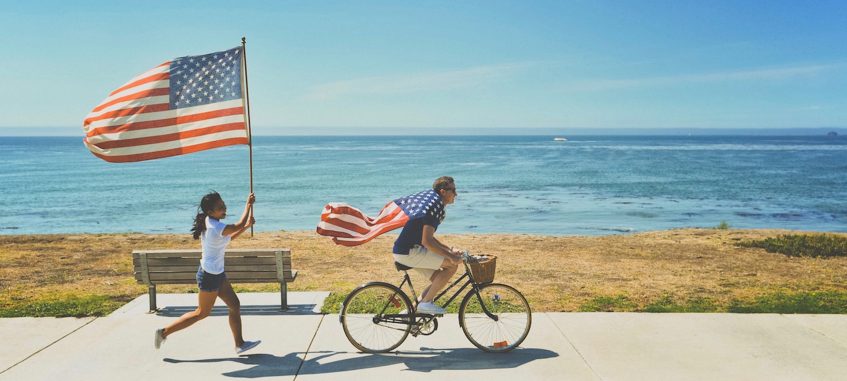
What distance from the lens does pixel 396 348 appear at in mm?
6410

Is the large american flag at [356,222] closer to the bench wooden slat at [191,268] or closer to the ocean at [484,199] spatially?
the bench wooden slat at [191,268]

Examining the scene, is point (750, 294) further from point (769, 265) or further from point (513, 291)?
point (513, 291)

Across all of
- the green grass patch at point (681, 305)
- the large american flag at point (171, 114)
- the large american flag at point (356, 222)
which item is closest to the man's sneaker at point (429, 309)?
the large american flag at point (356, 222)

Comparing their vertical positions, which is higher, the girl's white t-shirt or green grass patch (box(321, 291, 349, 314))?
the girl's white t-shirt

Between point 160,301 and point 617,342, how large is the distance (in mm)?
5741

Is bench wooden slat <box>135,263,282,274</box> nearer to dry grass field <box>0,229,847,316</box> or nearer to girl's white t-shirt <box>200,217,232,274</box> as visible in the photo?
dry grass field <box>0,229,847,316</box>

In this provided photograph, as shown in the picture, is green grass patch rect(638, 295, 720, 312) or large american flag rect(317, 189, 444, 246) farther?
green grass patch rect(638, 295, 720, 312)

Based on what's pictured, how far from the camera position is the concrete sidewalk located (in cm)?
571

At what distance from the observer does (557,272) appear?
37.4 feet

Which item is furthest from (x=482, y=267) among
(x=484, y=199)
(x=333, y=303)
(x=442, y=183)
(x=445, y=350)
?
(x=484, y=199)

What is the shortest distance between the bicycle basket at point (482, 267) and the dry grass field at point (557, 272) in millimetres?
2566

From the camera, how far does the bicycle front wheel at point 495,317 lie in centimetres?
628

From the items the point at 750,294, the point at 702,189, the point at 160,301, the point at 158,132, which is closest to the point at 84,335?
the point at 160,301

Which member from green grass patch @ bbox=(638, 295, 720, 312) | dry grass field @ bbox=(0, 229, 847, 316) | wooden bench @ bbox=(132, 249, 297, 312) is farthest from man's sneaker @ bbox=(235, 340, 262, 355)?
green grass patch @ bbox=(638, 295, 720, 312)
